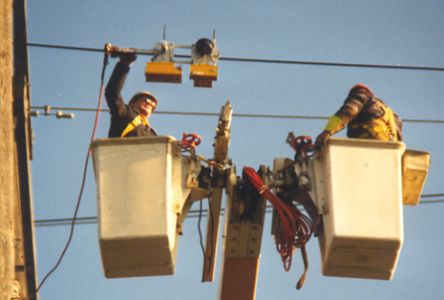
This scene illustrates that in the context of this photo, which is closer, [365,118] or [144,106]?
[365,118]

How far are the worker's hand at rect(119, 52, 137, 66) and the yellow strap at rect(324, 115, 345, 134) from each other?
147cm

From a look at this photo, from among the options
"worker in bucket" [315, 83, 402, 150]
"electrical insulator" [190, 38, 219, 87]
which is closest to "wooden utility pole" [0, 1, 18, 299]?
"electrical insulator" [190, 38, 219, 87]

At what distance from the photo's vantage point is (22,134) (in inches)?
410

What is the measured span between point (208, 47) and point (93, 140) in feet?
4.00

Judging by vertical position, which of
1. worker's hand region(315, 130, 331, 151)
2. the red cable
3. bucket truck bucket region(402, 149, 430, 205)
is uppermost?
worker's hand region(315, 130, 331, 151)

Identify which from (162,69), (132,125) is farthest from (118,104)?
(162,69)

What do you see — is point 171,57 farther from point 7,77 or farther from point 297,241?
point 7,77

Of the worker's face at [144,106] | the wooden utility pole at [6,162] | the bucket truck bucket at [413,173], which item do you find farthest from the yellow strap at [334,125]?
the wooden utility pole at [6,162]

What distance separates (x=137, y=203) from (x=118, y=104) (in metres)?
1.37

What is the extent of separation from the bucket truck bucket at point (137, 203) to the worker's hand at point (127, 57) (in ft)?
3.20

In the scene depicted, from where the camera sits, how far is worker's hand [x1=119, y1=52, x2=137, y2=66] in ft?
24.0

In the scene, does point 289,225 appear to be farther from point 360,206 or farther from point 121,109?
point 121,109

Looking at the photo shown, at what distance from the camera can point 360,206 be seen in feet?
20.6

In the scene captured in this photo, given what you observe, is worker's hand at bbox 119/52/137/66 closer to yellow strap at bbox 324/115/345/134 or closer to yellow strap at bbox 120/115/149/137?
yellow strap at bbox 120/115/149/137
